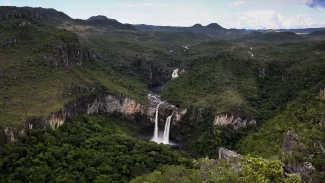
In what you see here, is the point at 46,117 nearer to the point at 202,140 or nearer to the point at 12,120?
the point at 12,120

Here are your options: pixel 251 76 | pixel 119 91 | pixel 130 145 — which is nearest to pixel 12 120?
pixel 130 145

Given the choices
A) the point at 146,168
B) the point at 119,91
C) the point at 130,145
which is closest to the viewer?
the point at 146,168

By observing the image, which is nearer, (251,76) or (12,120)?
(12,120)

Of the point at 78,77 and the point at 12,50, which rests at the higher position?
the point at 12,50

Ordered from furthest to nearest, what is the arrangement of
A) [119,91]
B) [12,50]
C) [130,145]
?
[119,91], [12,50], [130,145]

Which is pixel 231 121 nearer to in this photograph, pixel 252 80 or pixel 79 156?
pixel 252 80

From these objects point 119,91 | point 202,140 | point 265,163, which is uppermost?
point 265,163

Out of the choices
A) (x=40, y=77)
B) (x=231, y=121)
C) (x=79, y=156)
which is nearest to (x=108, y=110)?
(x=40, y=77)
